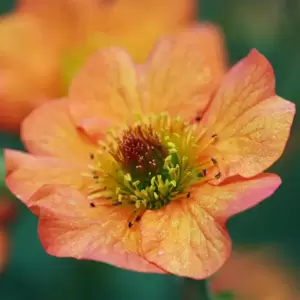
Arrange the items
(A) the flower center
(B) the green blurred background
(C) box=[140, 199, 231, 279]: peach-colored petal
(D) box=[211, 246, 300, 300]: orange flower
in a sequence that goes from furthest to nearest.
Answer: (B) the green blurred background → (D) box=[211, 246, 300, 300]: orange flower → (A) the flower center → (C) box=[140, 199, 231, 279]: peach-colored petal

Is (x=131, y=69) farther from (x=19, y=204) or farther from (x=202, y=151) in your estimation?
(x=19, y=204)

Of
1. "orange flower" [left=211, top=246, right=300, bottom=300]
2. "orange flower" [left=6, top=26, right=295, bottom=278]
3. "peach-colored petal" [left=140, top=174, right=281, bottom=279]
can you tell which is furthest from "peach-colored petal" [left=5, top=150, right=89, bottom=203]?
"orange flower" [left=211, top=246, right=300, bottom=300]

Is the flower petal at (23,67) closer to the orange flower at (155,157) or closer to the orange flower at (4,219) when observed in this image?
the orange flower at (4,219)

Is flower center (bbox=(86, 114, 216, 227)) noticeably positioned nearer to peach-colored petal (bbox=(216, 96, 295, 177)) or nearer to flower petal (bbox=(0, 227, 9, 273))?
peach-colored petal (bbox=(216, 96, 295, 177))

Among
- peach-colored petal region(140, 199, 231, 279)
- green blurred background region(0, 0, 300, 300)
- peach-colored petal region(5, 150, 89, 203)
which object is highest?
peach-colored petal region(5, 150, 89, 203)

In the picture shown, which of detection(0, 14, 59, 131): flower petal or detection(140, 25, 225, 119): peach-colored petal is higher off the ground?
detection(140, 25, 225, 119): peach-colored petal

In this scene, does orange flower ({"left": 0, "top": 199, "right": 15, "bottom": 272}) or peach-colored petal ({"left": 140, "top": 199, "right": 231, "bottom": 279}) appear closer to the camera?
peach-colored petal ({"left": 140, "top": 199, "right": 231, "bottom": 279})

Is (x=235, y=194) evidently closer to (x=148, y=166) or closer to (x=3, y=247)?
(x=148, y=166)

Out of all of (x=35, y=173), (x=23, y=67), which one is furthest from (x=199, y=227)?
(x=23, y=67)
